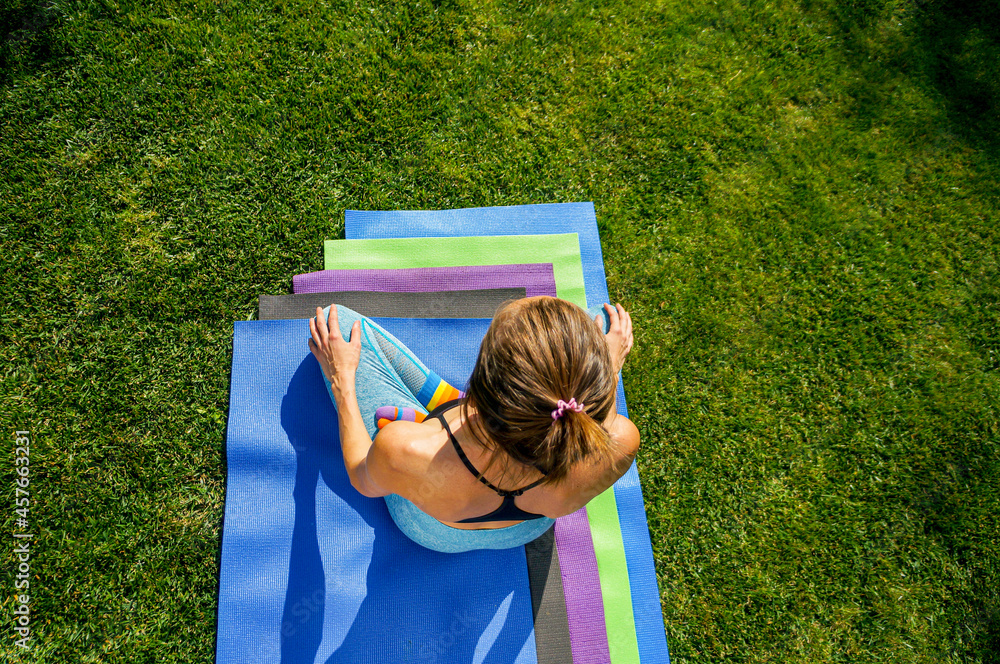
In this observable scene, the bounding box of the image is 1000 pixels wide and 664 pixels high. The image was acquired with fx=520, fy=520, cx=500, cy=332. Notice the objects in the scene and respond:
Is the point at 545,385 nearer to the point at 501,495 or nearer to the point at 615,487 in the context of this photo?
the point at 501,495

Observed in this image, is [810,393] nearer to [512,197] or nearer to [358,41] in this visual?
[512,197]

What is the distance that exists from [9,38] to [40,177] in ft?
3.28

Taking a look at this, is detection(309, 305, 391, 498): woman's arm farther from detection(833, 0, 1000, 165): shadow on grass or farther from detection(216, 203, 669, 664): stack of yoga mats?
detection(833, 0, 1000, 165): shadow on grass

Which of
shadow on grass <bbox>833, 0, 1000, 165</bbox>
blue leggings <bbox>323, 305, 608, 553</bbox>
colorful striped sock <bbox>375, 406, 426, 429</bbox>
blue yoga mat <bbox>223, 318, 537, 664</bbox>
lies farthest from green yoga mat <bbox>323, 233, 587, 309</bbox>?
shadow on grass <bbox>833, 0, 1000, 165</bbox>

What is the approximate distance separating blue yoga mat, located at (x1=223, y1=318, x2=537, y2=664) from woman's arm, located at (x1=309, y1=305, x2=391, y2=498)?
292 mm

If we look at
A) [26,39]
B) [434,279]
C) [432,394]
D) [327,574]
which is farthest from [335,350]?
[26,39]

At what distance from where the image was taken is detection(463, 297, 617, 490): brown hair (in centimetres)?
144

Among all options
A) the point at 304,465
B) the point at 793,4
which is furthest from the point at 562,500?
the point at 793,4

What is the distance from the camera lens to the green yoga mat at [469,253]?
3.20 meters

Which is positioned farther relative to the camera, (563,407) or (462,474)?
(462,474)

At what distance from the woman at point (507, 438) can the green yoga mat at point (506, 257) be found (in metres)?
0.74

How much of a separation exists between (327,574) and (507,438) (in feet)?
5.26

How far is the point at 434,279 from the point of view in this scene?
314 cm
